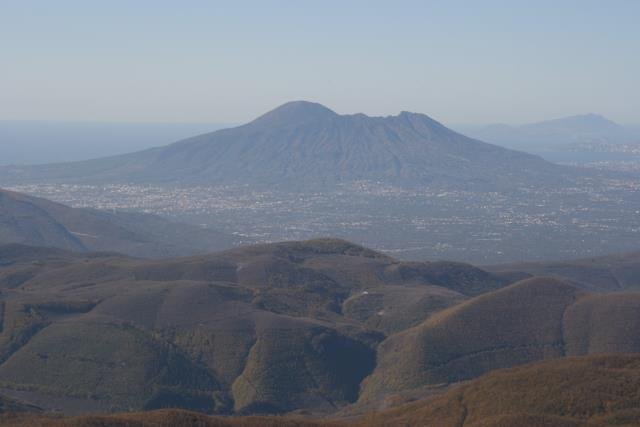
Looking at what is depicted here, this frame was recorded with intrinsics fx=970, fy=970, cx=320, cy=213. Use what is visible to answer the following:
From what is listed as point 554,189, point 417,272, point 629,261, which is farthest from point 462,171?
point 417,272

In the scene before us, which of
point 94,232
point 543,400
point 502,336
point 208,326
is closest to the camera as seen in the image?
point 543,400

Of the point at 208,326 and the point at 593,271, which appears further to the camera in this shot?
the point at 593,271

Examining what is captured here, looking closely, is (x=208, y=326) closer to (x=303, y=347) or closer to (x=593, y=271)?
(x=303, y=347)

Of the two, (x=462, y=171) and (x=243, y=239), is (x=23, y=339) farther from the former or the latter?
(x=462, y=171)

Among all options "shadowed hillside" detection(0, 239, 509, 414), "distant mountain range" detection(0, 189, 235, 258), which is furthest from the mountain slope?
"distant mountain range" detection(0, 189, 235, 258)

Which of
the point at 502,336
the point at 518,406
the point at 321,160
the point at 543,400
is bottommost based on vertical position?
the point at 502,336

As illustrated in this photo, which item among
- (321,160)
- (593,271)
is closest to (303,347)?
(593,271)
